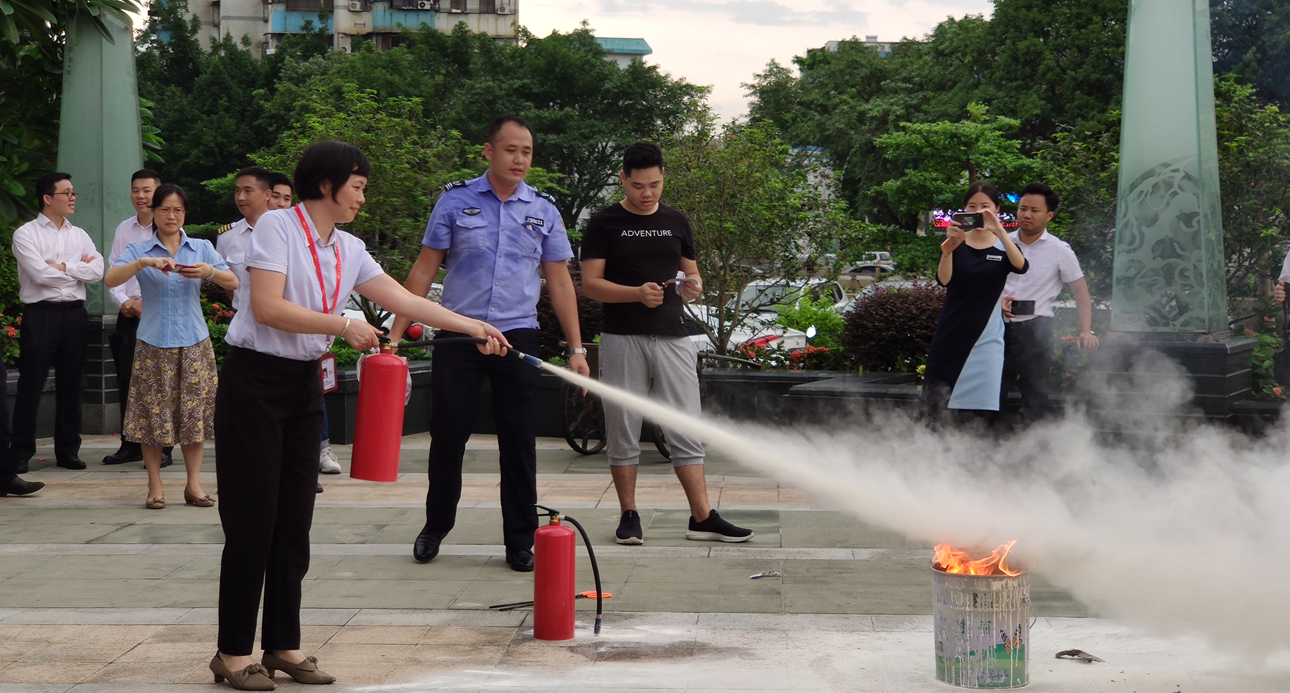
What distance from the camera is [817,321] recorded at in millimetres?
11359

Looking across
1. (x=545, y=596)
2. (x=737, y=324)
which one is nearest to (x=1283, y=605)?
(x=545, y=596)

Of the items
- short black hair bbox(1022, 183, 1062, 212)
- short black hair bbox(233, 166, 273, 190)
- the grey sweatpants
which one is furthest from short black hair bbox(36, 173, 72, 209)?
short black hair bbox(1022, 183, 1062, 212)

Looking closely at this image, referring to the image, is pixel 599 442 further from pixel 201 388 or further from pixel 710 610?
pixel 710 610

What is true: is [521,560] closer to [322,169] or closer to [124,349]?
[322,169]

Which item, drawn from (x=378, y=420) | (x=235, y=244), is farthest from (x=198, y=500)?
(x=378, y=420)

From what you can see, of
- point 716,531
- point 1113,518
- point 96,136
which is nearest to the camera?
point 1113,518

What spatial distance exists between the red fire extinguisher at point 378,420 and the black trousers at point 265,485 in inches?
7.1

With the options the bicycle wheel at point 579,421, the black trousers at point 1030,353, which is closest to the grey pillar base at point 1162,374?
the black trousers at point 1030,353

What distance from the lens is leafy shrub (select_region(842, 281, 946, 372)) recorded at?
979 centimetres

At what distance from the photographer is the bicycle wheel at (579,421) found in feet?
31.6

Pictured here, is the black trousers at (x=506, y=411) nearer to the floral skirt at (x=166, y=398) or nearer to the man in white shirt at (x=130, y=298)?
the floral skirt at (x=166, y=398)

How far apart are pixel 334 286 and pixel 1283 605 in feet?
11.0

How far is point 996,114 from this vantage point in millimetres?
35750

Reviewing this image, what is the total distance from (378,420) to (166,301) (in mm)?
3704
